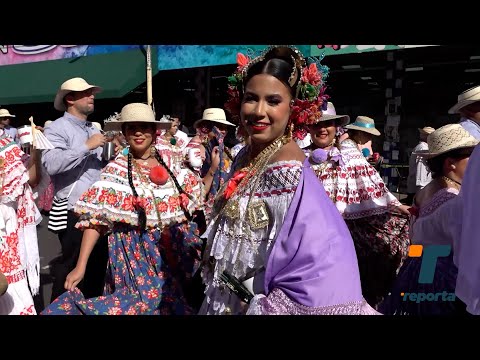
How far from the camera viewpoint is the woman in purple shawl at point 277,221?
192 cm

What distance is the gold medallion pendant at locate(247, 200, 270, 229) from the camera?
2125 mm

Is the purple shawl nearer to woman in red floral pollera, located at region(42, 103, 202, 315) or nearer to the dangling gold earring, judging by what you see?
the dangling gold earring

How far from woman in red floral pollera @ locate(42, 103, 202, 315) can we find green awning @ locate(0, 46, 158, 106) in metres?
10.1

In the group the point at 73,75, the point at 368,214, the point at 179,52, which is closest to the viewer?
the point at 368,214

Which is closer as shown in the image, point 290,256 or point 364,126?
point 290,256

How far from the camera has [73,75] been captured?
1471 centimetres

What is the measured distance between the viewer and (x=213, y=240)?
240cm

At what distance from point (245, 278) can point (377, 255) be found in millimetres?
2753

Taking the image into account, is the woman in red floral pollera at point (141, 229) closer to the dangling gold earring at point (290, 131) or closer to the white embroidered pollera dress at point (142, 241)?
the white embroidered pollera dress at point (142, 241)

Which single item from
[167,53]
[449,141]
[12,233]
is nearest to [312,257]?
[449,141]

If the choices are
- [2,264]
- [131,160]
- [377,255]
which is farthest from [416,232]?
[2,264]

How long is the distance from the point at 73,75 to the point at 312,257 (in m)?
14.3

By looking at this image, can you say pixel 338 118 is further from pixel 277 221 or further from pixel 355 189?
pixel 277 221

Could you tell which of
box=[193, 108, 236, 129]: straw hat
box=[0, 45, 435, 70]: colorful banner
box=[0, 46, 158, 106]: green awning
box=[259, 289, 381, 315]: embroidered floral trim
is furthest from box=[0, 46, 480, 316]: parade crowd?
box=[0, 46, 158, 106]: green awning
